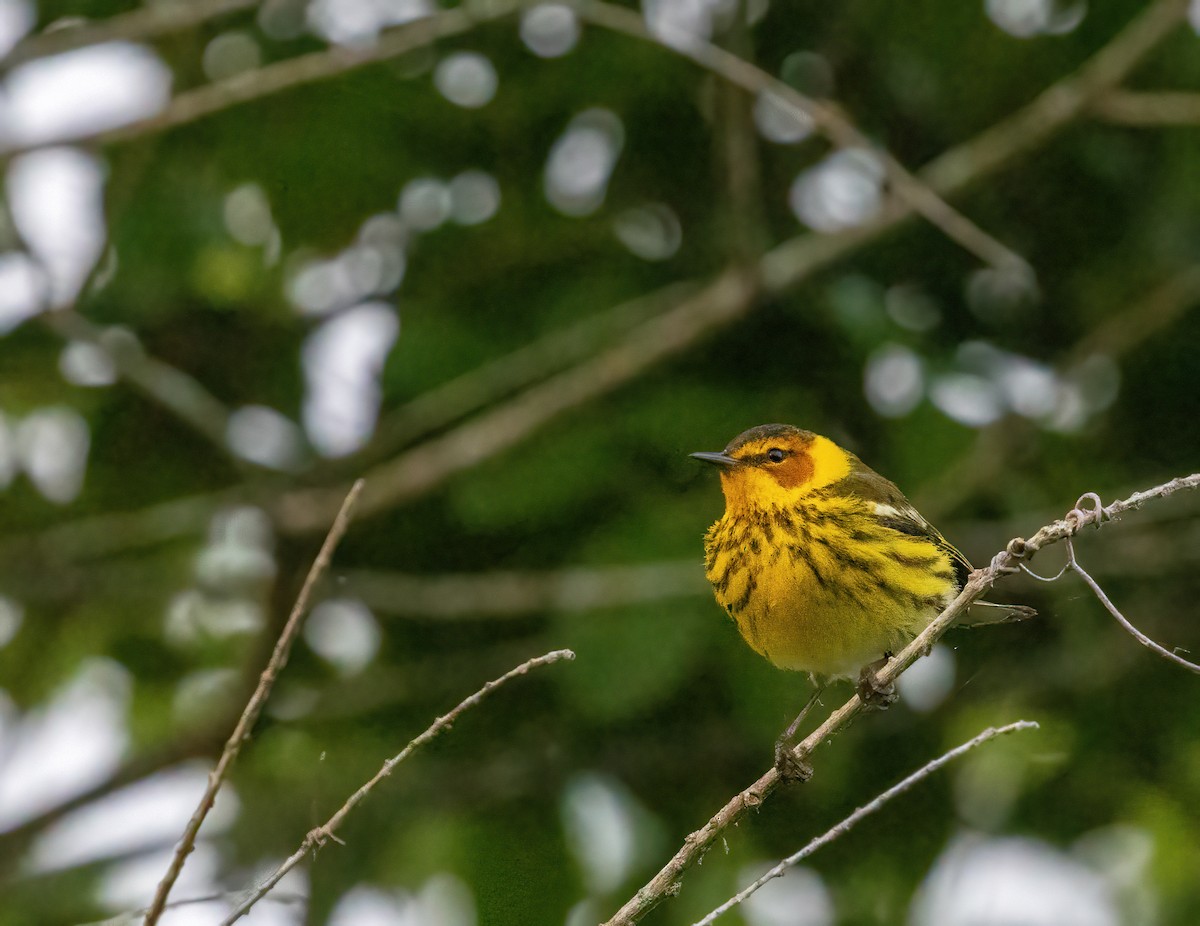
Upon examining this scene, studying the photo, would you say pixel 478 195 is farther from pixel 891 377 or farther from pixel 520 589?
pixel 891 377

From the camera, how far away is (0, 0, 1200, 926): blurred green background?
15.3 ft

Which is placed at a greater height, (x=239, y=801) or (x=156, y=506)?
(x=156, y=506)

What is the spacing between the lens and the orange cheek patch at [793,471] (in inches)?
145

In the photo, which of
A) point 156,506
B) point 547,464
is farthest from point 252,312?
point 547,464

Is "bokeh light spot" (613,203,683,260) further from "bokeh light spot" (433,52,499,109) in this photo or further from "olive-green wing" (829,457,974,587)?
"olive-green wing" (829,457,974,587)

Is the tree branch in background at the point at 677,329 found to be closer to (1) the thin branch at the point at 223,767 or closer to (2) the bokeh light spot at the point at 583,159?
(2) the bokeh light spot at the point at 583,159

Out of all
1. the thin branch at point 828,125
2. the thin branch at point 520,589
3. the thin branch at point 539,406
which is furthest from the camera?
the thin branch at point 539,406

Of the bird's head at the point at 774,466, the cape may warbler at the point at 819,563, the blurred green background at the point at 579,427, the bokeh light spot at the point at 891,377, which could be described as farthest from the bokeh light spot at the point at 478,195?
the cape may warbler at the point at 819,563

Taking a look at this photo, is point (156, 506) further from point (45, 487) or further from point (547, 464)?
point (547, 464)

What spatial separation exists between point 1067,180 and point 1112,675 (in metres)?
1.71

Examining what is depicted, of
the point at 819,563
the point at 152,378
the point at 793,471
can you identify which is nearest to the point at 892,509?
the point at 793,471

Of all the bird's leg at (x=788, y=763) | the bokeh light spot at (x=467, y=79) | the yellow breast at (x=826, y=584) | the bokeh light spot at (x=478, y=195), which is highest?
the bokeh light spot at (x=467, y=79)

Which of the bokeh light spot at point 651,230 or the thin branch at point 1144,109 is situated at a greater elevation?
the bokeh light spot at point 651,230

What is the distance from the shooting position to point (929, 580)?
11.5 feet
